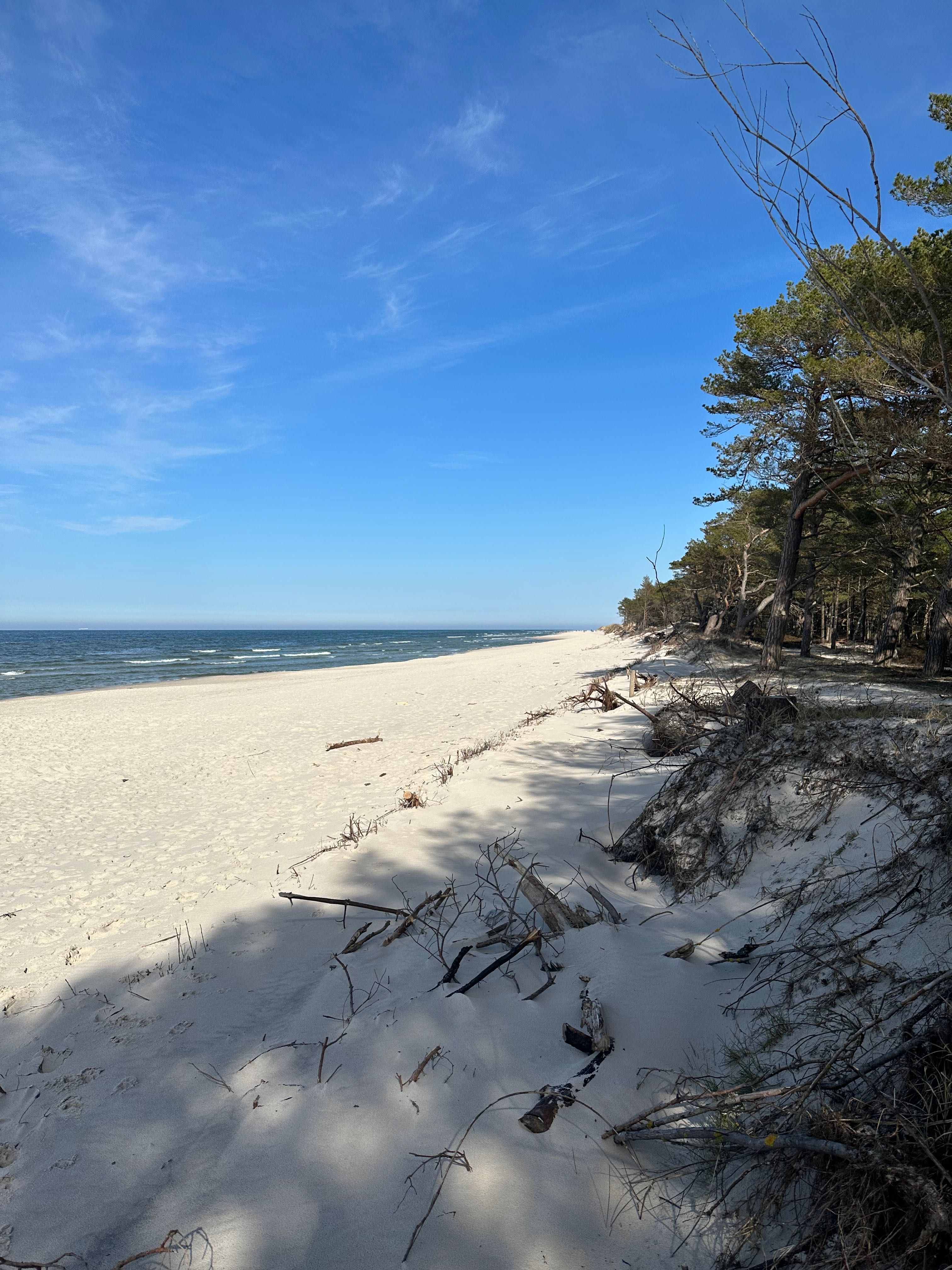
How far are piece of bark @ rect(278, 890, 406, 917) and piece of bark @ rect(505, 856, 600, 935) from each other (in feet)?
2.62

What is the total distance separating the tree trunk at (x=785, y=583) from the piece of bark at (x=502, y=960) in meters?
13.3

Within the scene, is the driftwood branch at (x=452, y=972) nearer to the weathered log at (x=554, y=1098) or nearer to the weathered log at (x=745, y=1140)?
the weathered log at (x=554, y=1098)

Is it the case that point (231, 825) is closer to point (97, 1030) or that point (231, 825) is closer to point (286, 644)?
point (97, 1030)

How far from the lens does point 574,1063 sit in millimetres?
2639

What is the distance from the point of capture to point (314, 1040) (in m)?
2.99

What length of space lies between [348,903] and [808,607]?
2162 centimetres

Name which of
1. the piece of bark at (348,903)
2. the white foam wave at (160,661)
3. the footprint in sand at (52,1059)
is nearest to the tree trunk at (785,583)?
the piece of bark at (348,903)

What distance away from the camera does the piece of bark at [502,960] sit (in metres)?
3.13

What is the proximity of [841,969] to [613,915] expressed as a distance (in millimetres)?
1418

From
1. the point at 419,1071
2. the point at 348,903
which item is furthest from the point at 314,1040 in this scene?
the point at 348,903

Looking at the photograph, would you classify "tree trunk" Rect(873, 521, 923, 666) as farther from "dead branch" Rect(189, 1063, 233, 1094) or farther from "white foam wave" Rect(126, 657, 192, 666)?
"white foam wave" Rect(126, 657, 192, 666)

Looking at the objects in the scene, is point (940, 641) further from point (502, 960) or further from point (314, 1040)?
point (314, 1040)

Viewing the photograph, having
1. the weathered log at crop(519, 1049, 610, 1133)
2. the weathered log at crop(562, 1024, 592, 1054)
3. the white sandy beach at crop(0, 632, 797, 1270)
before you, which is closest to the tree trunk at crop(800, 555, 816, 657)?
the white sandy beach at crop(0, 632, 797, 1270)

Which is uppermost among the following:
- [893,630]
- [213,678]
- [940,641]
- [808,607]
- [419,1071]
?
[808,607]
